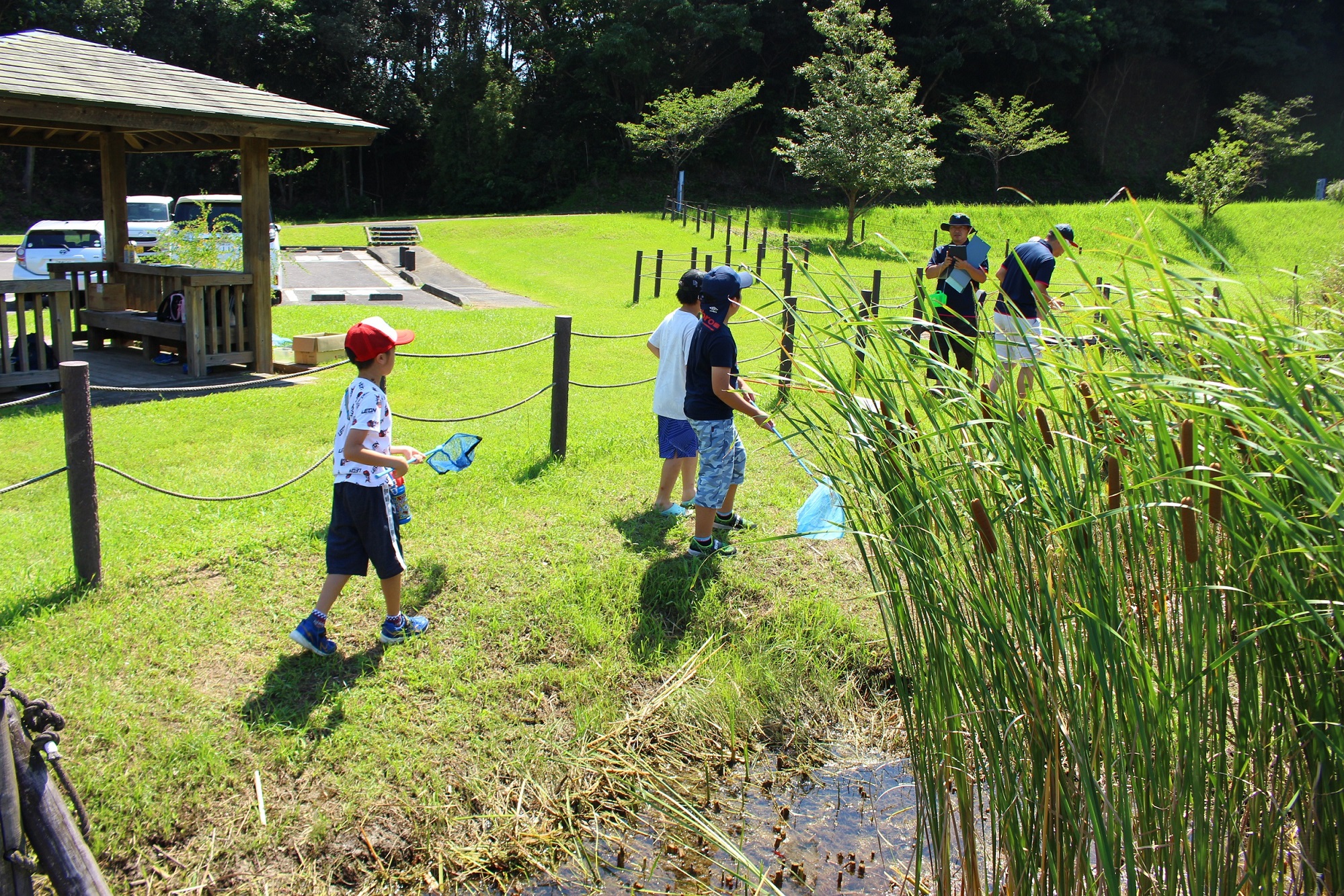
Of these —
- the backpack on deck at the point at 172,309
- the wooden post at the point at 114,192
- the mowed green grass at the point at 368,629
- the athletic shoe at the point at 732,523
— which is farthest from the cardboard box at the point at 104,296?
the athletic shoe at the point at 732,523

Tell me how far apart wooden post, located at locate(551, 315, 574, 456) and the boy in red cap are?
103 inches

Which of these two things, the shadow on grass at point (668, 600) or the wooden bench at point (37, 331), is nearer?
the shadow on grass at point (668, 600)

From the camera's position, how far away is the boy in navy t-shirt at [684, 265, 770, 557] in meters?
4.98

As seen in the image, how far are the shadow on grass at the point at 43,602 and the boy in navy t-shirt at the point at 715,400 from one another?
10.0ft

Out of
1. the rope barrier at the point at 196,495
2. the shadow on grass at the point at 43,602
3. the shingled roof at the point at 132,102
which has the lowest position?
the shadow on grass at the point at 43,602

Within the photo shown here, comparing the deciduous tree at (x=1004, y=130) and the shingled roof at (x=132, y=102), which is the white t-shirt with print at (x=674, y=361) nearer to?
Answer: the shingled roof at (x=132, y=102)

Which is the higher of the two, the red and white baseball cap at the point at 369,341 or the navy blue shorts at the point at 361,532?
the red and white baseball cap at the point at 369,341

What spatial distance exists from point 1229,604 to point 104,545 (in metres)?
5.24

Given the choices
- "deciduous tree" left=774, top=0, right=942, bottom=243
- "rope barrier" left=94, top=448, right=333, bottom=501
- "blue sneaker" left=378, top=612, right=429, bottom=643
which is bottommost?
"blue sneaker" left=378, top=612, right=429, bottom=643

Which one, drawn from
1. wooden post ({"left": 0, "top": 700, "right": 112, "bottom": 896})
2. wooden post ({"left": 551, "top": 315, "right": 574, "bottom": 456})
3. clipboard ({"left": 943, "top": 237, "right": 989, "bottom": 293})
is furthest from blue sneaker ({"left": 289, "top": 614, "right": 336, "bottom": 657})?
clipboard ({"left": 943, "top": 237, "right": 989, "bottom": 293})

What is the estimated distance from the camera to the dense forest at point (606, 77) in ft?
139

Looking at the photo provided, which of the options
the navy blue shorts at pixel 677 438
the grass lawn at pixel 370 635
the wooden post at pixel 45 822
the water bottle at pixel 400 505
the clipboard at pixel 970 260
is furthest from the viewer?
the clipboard at pixel 970 260

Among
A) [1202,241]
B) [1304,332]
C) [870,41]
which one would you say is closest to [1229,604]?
[1304,332]

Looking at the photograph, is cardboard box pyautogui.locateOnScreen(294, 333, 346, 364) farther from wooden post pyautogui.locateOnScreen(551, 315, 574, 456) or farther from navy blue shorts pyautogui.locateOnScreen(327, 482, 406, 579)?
navy blue shorts pyautogui.locateOnScreen(327, 482, 406, 579)
